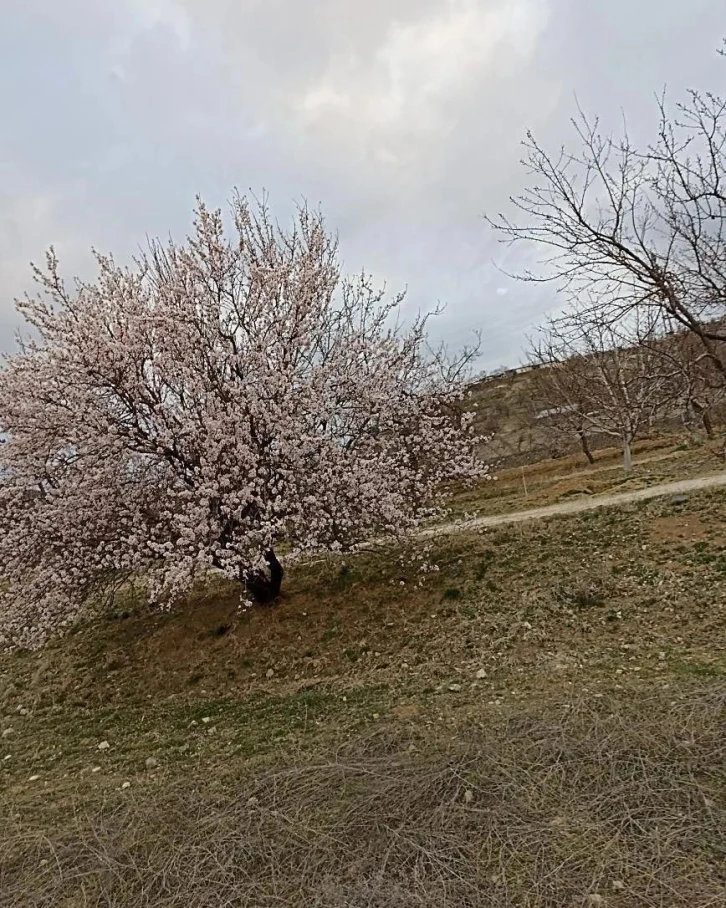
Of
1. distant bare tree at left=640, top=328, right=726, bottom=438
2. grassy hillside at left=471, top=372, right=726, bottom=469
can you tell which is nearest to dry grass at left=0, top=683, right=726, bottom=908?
distant bare tree at left=640, top=328, right=726, bottom=438

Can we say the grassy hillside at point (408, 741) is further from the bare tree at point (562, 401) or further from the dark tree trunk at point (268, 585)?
the bare tree at point (562, 401)

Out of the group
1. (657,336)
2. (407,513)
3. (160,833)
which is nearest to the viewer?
(160,833)

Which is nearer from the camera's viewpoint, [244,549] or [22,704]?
[244,549]

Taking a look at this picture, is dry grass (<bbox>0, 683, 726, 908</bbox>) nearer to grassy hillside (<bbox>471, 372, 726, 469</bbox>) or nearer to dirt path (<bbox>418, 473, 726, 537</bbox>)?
dirt path (<bbox>418, 473, 726, 537</bbox>)

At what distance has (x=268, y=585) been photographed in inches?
365

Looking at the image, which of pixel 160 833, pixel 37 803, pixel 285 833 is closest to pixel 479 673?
pixel 285 833

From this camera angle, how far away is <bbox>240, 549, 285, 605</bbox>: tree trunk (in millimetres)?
9023

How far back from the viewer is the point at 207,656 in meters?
8.22

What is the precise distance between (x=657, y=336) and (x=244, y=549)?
16.9 feet

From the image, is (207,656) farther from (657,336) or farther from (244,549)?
(657,336)

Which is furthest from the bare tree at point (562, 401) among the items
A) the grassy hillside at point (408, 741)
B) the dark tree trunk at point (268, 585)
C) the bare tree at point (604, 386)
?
the dark tree trunk at point (268, 585)

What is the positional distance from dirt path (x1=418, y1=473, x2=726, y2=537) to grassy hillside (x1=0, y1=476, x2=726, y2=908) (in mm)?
1355

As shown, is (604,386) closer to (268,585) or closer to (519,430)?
(268,585)

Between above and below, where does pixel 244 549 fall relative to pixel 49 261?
below
